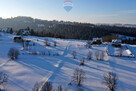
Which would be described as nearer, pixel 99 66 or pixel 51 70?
pixel 51 70

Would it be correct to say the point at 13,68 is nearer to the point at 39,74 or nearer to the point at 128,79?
the point at 39,74

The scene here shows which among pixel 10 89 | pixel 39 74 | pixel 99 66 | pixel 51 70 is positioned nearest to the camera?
pixel 10 89

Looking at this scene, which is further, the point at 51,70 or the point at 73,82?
the point at 51,70

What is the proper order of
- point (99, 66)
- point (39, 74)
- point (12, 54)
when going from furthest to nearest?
1. point (12, 54)
2. point (99, 66)
3. point (39, 74)

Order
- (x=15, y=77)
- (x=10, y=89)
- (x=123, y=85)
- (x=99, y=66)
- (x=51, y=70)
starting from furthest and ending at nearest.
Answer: (x=99, y=66)
(x=51, y=70)
(x=15, y=77)
(x=123, y=85)
(x=10, y=89)

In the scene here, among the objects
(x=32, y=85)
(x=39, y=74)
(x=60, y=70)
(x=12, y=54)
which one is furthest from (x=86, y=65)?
(x=12, y=54)

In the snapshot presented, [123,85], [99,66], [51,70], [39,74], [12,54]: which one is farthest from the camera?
[12,54]

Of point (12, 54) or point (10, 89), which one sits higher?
point (12, 54)

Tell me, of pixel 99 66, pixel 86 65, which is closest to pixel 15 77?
pixel 86 65

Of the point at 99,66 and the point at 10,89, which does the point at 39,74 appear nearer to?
the point at 10,89
